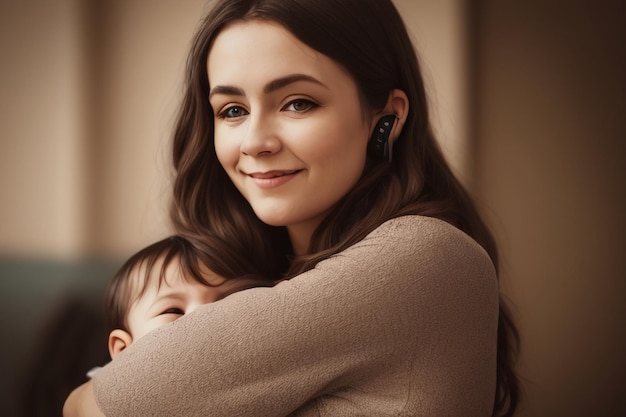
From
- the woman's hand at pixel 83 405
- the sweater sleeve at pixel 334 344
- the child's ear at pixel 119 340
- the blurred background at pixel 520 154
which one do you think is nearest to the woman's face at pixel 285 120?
the sweater sleeve at pixel 334 344

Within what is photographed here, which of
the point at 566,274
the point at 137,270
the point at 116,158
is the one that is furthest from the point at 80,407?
the point at 566,274

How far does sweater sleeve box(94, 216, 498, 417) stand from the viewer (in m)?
0.96

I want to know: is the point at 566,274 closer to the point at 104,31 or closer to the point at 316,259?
the point at 316,259

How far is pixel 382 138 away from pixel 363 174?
0.09 meters

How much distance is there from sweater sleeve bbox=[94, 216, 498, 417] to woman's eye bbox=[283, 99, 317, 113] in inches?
12.1

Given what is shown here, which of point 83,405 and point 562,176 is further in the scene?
point 562,176

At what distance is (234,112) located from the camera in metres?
1.33

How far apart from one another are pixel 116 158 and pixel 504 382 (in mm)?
1649

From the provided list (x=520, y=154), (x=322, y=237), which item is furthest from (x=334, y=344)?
(x=520, y=154)

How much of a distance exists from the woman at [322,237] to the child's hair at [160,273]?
0.11 m

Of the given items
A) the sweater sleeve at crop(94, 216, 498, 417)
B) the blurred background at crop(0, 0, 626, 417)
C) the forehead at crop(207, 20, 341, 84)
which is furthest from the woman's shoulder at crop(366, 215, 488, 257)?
the blurred background at crop(0, 0, 626, 417)

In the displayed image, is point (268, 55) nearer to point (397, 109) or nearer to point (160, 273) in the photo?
point (397, 109)

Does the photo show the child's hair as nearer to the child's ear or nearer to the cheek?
the child's ear

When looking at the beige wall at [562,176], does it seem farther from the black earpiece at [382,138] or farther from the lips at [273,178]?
the lips at [273,178]
